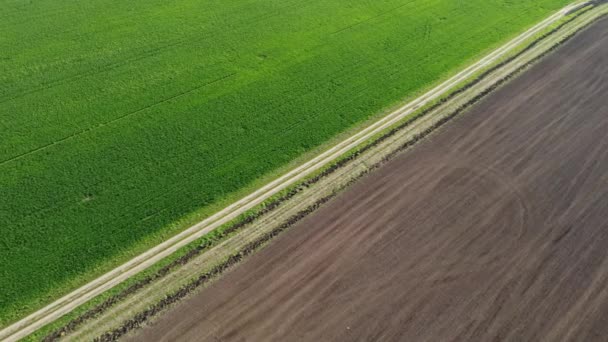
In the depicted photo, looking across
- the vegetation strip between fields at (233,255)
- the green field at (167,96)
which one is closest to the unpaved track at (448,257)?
the vegetation strip between fields at (233,255)

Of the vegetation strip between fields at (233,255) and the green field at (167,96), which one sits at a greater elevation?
the green field at (167,96)

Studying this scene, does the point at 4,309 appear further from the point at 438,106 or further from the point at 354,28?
the point at 354,28

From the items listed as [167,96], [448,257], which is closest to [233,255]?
[448,257]

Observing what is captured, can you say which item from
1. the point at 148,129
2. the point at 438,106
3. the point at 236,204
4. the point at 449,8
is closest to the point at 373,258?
the point at 236,204

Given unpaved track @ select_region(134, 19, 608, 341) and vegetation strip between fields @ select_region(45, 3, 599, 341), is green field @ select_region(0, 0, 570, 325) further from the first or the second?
unpaved track @ select_region(134, 19, 608, 341)

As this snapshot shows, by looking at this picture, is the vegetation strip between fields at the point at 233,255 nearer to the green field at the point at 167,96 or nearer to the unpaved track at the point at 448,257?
the unpaved track at the point at 448,257

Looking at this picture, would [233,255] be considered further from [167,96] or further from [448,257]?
[167,96]
